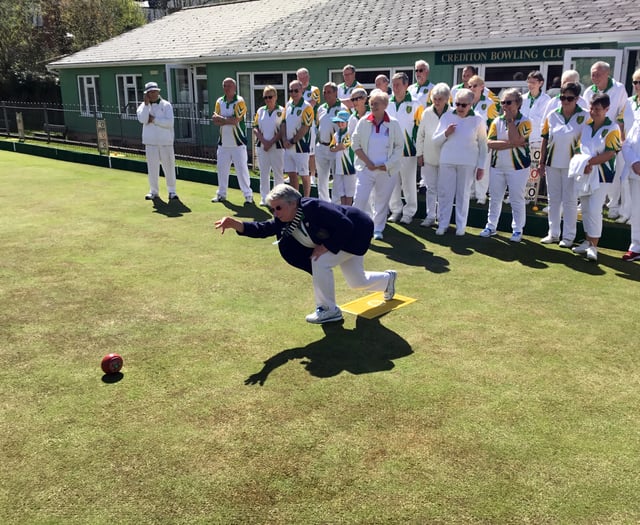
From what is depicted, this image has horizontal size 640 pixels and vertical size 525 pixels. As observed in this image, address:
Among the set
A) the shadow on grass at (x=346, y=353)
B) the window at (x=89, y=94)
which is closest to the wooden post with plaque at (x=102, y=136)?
the window at (x=89, y=94)

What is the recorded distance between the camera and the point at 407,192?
9.12 meters

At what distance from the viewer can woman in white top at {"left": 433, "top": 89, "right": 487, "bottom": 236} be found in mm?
7805

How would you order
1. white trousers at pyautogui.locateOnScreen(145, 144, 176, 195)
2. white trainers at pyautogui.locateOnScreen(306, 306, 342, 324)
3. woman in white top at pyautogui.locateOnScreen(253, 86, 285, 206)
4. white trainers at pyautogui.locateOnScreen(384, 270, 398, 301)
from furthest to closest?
white trousers at pyautogui.locateOnScreen(145, 144, 176, 195)
woman in white top at pyautogui.locateOnScreen(253, 86, 285, 206)
white trainers at pyautogui.locateOnScreen(384, 270, 398, 301)
white trainers at pyautogui.locateOnScreen(306, 306, 342, 324)

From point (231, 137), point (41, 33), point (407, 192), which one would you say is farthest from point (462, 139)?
point (41, 33)

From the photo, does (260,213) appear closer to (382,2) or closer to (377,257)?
(377,257)

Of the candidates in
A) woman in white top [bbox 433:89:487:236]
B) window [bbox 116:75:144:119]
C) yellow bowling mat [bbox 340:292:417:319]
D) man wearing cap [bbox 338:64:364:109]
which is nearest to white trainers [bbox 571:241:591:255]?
woman in white top [bbox 433:89:487:236]

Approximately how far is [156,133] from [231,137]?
1326mm

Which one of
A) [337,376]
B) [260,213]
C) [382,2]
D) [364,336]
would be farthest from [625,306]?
[382,2]

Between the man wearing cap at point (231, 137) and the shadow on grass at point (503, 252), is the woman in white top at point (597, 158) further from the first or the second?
the man wearing cap at point (231, 137)

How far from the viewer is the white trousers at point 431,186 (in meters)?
8.71

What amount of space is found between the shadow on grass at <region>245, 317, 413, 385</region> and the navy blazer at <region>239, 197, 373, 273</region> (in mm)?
673

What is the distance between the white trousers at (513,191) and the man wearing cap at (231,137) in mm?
4446

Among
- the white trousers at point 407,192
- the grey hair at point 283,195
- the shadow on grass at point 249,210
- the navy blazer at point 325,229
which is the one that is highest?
the grey hair at point 283,195

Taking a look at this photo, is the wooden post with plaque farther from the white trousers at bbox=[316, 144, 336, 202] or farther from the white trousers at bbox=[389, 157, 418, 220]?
the white trousers at bbox=[389, 157, 418, 220]
